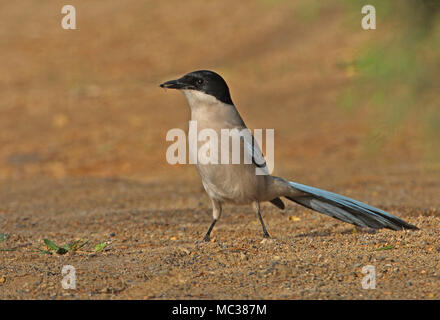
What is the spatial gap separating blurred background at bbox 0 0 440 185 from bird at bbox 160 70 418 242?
1642mm

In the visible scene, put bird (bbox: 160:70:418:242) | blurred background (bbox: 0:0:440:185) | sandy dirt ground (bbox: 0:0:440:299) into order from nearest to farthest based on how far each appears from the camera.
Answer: sandy dirt ground (bbox: 0:0:440:299) < bird (bbox: 160:70:418:242) < blurred background (bbox: 0:0:440:185)

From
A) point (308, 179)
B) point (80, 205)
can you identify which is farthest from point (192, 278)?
point (308, 179)

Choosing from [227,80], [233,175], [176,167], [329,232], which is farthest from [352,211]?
[227,80]

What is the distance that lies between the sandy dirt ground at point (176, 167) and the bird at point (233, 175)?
181 mm

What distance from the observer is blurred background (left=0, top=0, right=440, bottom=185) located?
706 centimetres

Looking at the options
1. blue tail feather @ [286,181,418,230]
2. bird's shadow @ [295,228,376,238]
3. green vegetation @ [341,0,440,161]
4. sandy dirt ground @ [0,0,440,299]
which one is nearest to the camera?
sandy dirt ground @ [0,0,440,299]

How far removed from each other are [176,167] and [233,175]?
716 centimetres

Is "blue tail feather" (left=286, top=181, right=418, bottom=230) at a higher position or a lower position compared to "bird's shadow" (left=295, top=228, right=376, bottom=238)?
higher

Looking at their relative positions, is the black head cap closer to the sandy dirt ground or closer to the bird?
the bird

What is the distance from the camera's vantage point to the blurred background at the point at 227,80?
7.06 meters

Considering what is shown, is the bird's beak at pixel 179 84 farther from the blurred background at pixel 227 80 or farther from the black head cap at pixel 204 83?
the blurred background at pixel 227 80

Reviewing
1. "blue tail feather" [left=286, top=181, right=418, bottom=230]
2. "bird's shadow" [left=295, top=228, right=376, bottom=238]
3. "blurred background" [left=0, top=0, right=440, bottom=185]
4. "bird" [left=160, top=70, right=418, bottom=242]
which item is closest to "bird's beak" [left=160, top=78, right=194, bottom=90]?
"bird" [left=160, top=70, right=418, bottom=242]

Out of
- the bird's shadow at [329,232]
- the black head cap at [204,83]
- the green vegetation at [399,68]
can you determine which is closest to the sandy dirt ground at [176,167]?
the bird's shadow at [329,232]

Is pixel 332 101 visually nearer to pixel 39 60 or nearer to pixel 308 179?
pixel 308 179
